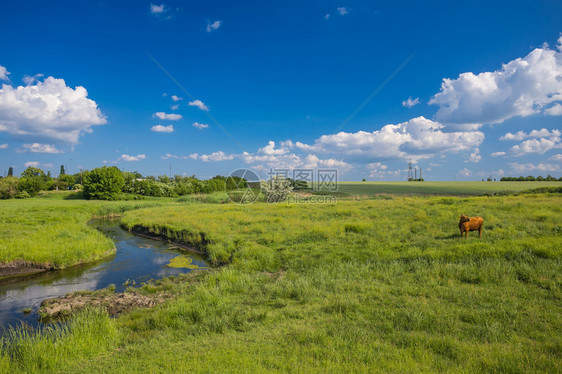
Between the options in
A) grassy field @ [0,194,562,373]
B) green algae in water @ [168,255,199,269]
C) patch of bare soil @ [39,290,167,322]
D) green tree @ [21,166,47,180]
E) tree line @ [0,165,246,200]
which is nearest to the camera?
grassy field @ [0,194,562,373]

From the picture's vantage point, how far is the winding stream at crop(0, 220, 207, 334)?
1112 centimetres

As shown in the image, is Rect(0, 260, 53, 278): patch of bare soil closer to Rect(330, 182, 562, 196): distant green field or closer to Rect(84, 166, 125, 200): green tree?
Rect(330, 182, 562, 196): distant green field

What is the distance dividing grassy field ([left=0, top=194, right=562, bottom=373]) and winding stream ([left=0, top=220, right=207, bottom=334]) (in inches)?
104

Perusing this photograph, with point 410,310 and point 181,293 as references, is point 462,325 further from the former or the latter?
point 181,293

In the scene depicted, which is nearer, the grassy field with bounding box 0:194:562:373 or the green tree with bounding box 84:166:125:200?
the grassy field with bounding box 0:194:562:373

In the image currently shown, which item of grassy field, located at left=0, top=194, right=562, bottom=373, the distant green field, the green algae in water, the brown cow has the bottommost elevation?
the green algae in water

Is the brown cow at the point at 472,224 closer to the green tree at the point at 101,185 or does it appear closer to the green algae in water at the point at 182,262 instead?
the green algae in water at the point at 182,262

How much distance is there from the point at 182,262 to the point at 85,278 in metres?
5.29

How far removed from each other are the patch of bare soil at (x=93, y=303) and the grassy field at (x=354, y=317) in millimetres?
864

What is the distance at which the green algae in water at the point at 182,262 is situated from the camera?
17047 mm

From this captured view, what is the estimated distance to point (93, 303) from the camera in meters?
10.8

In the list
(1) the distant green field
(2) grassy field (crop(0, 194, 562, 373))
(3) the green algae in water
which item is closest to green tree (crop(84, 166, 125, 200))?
(1) the distant green field

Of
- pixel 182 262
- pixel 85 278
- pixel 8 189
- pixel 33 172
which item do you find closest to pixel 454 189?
A: pixel 182 262

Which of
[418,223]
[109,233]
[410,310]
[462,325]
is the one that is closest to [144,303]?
[410,310]
